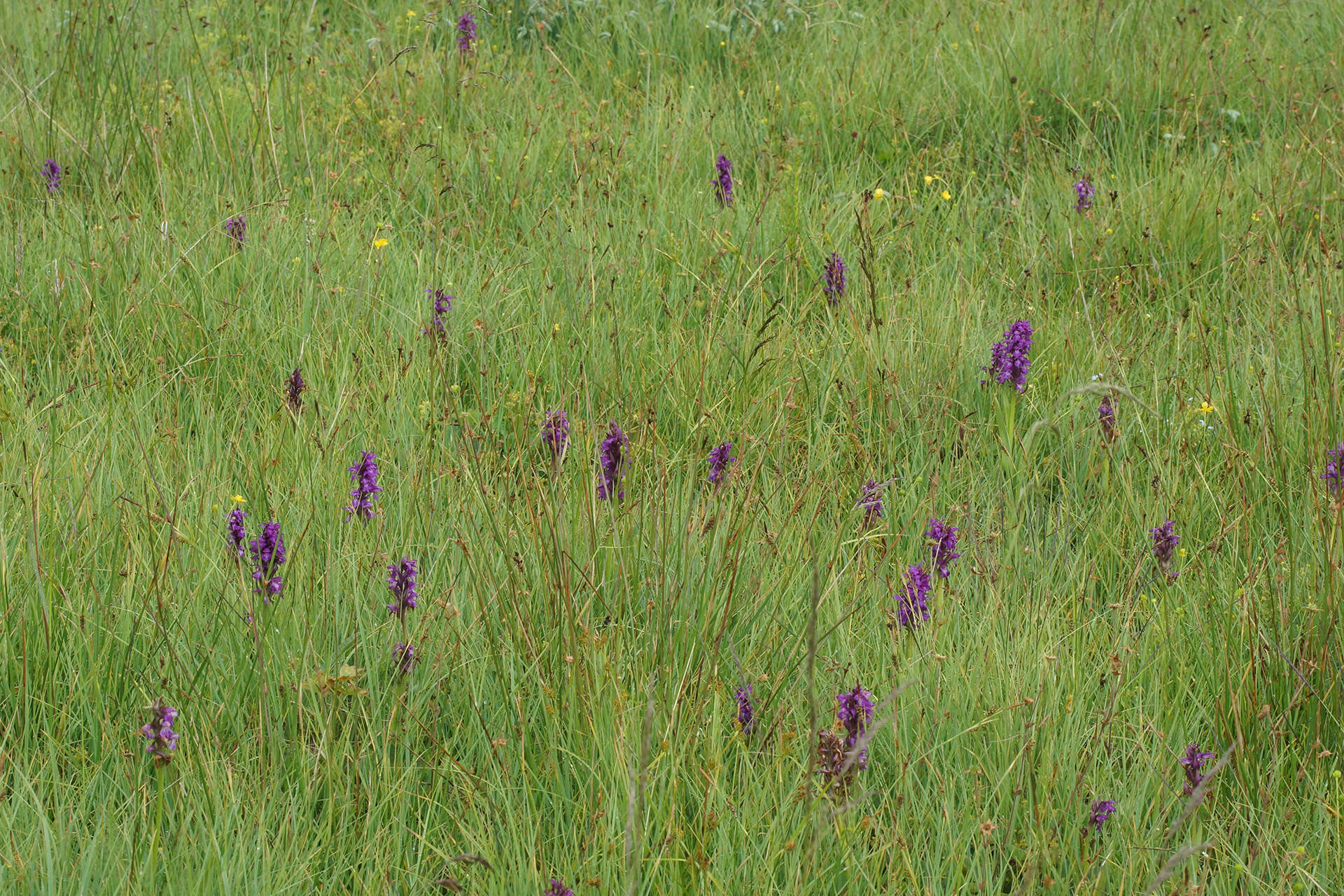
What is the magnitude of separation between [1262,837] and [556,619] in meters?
1.05

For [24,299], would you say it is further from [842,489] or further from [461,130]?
[842,489]

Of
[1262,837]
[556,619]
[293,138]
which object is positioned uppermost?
Result: [293,138]

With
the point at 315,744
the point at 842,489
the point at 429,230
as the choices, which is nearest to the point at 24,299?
the point at 429,230

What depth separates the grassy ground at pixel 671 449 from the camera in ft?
5.28

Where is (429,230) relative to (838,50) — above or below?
below

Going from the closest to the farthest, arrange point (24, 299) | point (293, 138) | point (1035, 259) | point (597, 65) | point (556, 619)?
point (556, 619), point (24, 299), point (1035, 259), point (293, 138), point (597, 65)

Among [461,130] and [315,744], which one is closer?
[315,744]

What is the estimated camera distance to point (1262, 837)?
5.33 feet

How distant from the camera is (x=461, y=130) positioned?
425 cm

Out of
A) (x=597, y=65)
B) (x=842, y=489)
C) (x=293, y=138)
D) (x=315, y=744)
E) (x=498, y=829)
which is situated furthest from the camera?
(x=597, y=65)

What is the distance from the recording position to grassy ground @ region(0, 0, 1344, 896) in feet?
5.28

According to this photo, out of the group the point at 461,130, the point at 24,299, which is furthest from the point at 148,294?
the point at 461,130

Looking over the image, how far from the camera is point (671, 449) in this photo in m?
2.75

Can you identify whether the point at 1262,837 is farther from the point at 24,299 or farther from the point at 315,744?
the point at 24,299
